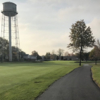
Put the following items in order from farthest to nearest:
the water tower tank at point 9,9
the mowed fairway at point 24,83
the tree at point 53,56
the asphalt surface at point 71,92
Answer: the tree at point 53,56, the water tower tank at point 9,9, the mowed fairway at point 24,83, the asphalt surface at point 71,92

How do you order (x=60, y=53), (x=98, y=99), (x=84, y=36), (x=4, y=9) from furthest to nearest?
(x=60, y=53), (x=4, y=9), (x=84, y=36), (x=98, y=99)

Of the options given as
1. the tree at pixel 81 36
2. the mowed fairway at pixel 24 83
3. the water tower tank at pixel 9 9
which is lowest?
the mowed fairway at pixel 24 83

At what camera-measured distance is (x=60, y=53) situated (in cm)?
16188

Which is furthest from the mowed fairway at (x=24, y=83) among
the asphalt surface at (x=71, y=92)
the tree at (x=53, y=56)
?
the tree at (x=53, y=56)

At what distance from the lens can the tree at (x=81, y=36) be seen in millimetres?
44812

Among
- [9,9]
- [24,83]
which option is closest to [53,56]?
[9,9]

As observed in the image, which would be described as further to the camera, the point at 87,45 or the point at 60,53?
the point at 60,53

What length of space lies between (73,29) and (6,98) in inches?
1562

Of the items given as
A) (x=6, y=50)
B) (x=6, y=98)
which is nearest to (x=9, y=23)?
(x=6, y=50)

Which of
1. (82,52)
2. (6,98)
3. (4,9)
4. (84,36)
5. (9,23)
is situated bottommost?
(6,98)

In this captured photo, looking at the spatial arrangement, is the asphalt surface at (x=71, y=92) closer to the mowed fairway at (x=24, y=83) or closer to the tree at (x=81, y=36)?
the mowed fairway at (x=24, y=83)

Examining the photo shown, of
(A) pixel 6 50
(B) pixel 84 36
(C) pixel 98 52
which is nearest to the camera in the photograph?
(B) pixel 84 36

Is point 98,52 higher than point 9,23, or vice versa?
point 9,23

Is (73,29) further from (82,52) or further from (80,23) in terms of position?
(82,52)
